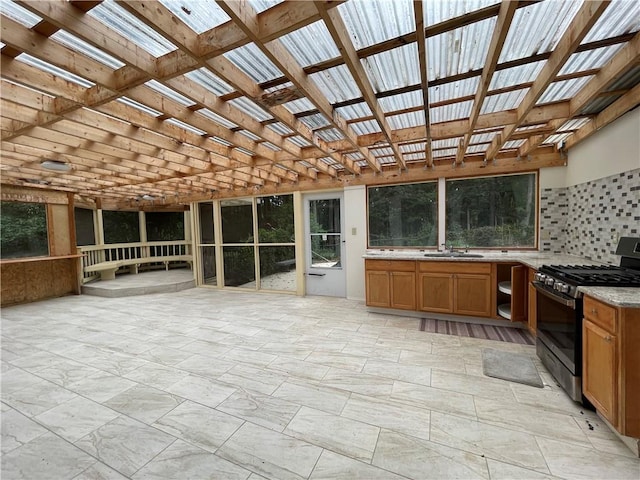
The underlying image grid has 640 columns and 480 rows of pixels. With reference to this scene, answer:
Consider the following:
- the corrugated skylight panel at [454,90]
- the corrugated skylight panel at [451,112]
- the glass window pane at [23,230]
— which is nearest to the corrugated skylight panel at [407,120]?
the corrugated skylight panel at [451,112]

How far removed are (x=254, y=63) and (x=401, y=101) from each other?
134 cm

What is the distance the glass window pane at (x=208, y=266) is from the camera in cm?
687

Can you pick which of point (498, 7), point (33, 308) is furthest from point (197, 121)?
point (33, 308)

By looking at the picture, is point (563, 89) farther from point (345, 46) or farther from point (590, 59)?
point (345, 46)

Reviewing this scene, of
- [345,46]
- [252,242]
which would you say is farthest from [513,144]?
[252,242]

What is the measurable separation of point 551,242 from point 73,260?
9474 mm

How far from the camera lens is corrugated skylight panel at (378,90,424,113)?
230 centimetres

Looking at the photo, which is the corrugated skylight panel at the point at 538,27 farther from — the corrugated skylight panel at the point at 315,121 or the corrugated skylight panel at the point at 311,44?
the corrugated skylight panel at the point at 315,121

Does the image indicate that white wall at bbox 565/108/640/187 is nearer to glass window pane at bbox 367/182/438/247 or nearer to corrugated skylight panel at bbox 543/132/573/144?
corrugated skylight panel at bbox 543/132/573/144

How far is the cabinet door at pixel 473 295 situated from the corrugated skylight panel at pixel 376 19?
3062 mm

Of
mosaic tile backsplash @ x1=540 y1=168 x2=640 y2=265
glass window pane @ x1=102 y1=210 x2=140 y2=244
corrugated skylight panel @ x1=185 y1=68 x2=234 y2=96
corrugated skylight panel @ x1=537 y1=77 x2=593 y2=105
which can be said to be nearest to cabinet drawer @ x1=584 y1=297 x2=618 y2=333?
mosaic tile backsplash @ x1=540 y1=168 x2=640 y2=265

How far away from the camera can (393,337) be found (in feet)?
10.7

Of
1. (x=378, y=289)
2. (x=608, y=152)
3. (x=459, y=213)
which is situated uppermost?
(x=608, y=152)

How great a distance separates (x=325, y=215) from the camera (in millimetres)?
5434
